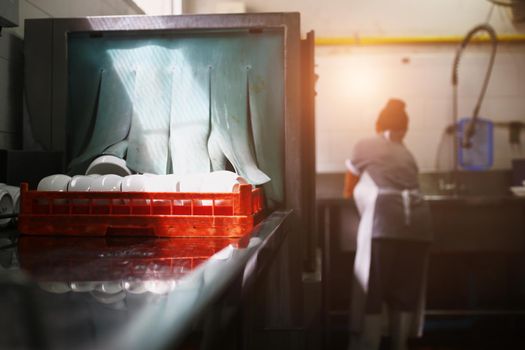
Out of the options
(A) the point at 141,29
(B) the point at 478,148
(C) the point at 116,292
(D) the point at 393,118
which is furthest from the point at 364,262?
(C) the point at 116,292

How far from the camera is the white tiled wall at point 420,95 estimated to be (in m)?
3.50

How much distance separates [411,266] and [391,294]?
0.21 m

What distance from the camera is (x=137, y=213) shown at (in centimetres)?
91

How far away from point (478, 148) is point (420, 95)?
1.79 ft

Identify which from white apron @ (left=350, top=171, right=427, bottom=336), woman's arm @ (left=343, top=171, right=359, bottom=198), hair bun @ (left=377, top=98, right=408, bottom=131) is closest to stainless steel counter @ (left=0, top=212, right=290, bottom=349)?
white apron @ (left=350, top=171, right=427, bottom=336)

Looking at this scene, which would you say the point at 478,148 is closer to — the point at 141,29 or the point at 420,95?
the point at 420,95

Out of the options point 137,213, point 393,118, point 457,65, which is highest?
point 457,65

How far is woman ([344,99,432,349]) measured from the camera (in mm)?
2848

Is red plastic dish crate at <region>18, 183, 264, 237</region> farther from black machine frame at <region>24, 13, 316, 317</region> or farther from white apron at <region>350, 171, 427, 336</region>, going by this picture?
white apron at <region>350, 171, 427, 336</region>

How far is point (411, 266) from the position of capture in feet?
9.61

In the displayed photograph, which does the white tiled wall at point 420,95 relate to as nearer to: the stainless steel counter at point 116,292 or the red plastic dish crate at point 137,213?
the red plastic dish crate at point 137,213

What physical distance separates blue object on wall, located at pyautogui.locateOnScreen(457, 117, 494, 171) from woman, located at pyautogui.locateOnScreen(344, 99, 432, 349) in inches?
24.2

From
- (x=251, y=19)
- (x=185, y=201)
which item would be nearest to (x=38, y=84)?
(x=251, y=19)

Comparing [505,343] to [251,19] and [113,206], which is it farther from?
[113,206]
